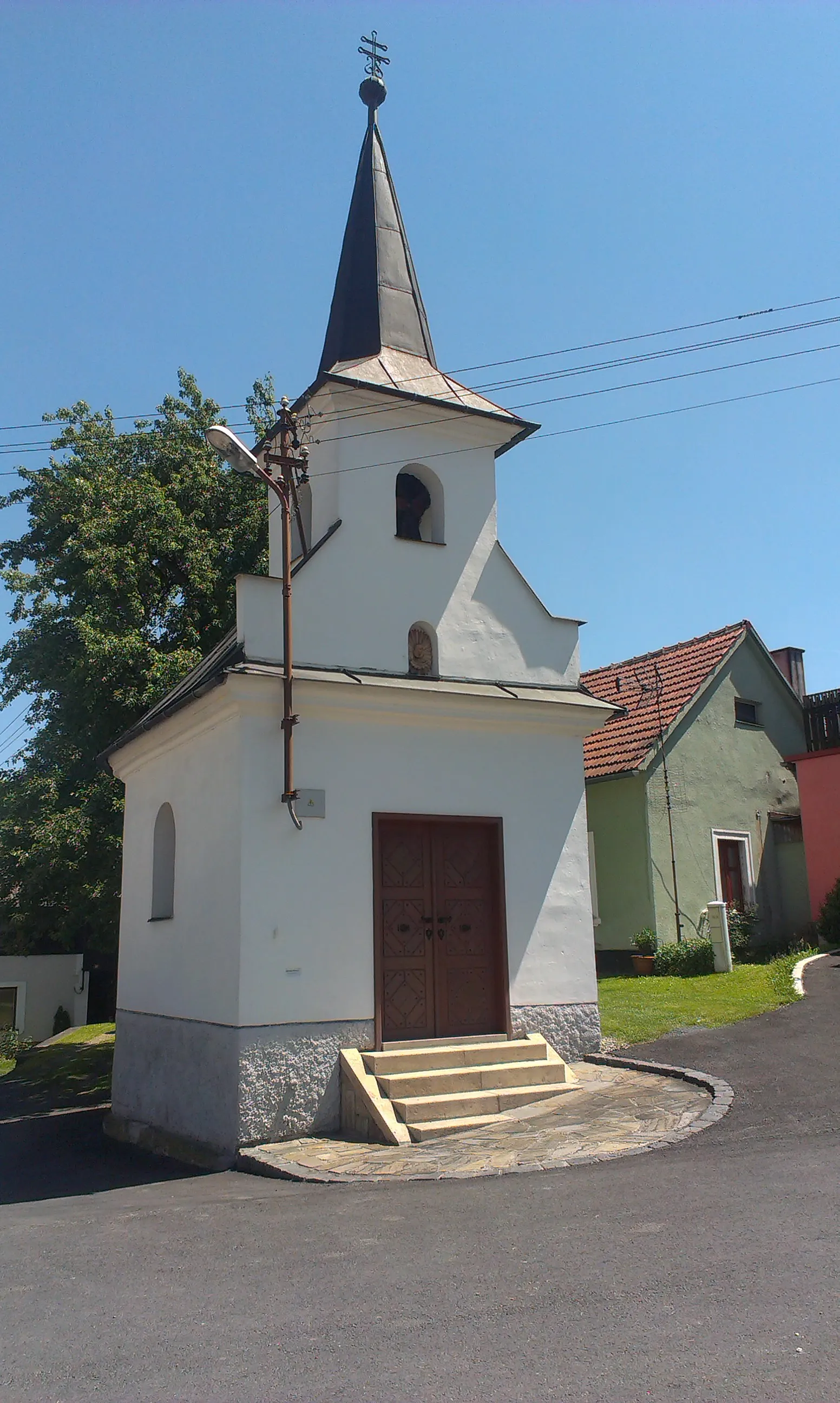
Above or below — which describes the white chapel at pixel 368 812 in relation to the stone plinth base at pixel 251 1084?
above

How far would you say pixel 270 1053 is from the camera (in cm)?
958

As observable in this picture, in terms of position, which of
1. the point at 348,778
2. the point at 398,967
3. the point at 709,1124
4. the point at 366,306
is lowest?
the point at 709,1124

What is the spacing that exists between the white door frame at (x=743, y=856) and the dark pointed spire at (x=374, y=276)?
11.7m

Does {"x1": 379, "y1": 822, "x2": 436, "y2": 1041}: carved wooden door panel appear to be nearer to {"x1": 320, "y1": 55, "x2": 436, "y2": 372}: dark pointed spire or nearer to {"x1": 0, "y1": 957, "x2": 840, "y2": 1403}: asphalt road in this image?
{"x1": 0, "y1": 957, "x2": 840, "y2": 1403}: asphalt road

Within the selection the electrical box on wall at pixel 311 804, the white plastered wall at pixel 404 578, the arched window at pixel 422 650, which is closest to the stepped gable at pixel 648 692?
the white plastered wall at pixel 404 578

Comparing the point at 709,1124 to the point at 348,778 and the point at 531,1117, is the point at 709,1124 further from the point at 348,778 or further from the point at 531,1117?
the point at 348,778

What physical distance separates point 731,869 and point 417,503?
12.1m

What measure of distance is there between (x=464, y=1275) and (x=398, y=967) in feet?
17.5

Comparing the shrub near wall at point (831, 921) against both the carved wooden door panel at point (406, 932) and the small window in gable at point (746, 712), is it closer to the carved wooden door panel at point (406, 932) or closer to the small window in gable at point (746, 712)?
the small window in gable at point (746, 712)

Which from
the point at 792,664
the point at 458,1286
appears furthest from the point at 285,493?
the point at 792,664

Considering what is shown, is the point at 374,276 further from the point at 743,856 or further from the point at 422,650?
the point at 743,856

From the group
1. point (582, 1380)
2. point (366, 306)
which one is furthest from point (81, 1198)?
point (366, 306)

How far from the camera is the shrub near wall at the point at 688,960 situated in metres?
17.2

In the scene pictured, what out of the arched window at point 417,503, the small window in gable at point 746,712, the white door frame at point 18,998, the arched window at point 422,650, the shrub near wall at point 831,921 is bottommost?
the white door frame at point 18,998
